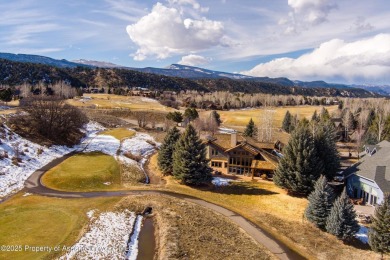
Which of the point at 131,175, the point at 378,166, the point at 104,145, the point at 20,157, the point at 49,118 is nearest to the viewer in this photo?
the point at 378,166

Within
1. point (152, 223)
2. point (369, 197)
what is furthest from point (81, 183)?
point (369, 197)

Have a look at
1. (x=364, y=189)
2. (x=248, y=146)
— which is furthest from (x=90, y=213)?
(x=364, y=189)

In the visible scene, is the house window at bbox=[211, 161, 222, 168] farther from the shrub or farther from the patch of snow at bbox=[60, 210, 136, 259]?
the patch of snow at bbox=[60, 210, 136, 259]

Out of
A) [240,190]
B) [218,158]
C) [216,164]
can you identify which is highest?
[218,158]

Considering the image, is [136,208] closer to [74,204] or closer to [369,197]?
[74,204]

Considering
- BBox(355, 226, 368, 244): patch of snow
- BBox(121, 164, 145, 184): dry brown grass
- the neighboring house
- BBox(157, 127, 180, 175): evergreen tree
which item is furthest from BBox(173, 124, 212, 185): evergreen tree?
BBox(355, 226, 368, 244): patch of snow

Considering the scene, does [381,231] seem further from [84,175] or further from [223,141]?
[84,175]
